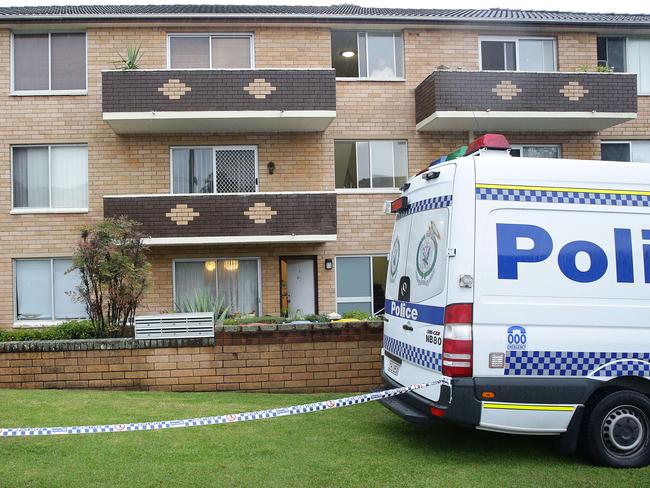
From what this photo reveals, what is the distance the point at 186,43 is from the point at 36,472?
42.4ft

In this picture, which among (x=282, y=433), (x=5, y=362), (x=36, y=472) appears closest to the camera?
(x=36, y=472)

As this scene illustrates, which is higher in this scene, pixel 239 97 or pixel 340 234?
pixel 239 97

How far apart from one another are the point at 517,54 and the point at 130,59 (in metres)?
9.51

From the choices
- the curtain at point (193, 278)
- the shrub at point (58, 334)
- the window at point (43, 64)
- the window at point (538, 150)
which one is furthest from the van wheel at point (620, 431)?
the window at point (43, 64)

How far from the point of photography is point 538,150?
16844 mm

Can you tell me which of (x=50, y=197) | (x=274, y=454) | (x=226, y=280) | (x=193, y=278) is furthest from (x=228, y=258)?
(x=274, y=454)

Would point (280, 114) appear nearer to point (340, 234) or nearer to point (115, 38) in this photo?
point (340, 234)

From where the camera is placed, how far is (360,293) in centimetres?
1617

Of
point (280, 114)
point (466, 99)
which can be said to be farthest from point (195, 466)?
point (466, 99)

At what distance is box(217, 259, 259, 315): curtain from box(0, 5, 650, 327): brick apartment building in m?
0.03

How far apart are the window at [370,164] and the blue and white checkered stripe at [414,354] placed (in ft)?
32.3

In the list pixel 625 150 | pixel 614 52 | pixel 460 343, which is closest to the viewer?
pixel 460 343

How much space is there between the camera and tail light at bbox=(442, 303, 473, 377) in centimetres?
532

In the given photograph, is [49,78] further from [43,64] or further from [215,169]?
[215,169]
